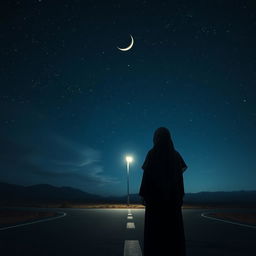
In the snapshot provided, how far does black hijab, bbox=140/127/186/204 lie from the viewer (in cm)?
514

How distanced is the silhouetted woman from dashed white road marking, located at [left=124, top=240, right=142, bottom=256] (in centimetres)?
207

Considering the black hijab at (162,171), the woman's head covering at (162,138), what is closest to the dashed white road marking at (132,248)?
the black hijab at (162,171)

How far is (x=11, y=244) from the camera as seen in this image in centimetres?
881

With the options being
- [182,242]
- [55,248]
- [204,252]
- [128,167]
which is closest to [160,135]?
[182,242]

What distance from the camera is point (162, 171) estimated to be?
5141 mm

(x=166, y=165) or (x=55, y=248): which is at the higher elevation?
(x=166, y=165)

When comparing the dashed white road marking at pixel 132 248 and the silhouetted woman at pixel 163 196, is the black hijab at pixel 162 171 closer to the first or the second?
the silhouetted woman at pixel 163 196

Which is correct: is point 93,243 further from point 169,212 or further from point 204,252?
point 169,212

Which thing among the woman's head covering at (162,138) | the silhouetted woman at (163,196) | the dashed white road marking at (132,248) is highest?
the woman's head covering at (162,138)

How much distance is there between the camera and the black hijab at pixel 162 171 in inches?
202

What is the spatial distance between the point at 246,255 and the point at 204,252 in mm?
826

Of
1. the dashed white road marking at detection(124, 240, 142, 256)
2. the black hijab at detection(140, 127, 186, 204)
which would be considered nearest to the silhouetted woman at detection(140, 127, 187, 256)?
the black hijab at detection(140, 127, 186, 204)

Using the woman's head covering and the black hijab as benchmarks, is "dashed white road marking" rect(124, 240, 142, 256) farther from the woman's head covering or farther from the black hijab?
the woman's head covering

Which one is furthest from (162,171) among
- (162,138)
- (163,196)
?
(162,138)
